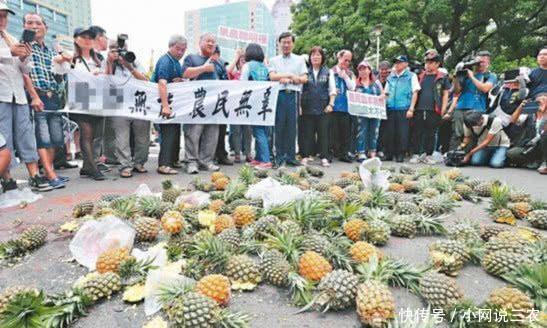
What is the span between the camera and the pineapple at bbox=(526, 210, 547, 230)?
11.3 feet

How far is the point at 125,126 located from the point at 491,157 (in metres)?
7.36

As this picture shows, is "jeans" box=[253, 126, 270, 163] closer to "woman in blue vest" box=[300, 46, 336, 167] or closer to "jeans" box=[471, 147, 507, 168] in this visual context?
"woman in blue vest" box=[300, 46, 336, 167]

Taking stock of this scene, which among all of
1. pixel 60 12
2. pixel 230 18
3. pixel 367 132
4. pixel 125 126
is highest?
pixel 60 12

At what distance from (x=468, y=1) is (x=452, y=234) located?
23140mm

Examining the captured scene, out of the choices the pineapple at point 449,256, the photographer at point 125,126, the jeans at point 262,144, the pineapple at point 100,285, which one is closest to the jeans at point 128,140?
the photographer at point 125,126

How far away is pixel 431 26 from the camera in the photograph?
77.2 ft

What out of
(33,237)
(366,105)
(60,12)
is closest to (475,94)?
(366,105)

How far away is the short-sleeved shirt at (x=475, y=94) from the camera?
7.88 meters

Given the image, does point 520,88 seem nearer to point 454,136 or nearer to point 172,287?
point 454,136

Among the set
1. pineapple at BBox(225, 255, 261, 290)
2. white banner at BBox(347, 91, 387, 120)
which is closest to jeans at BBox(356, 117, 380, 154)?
white banner at BBox(347, 91, 387, 120)

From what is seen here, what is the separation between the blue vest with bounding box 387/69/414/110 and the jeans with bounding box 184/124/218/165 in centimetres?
415

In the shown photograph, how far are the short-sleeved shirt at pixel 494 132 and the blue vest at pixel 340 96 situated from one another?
2660 mm

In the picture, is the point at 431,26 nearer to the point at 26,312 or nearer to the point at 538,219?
the point at 538,219

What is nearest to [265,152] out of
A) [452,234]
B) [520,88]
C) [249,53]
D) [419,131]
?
[249,53]
